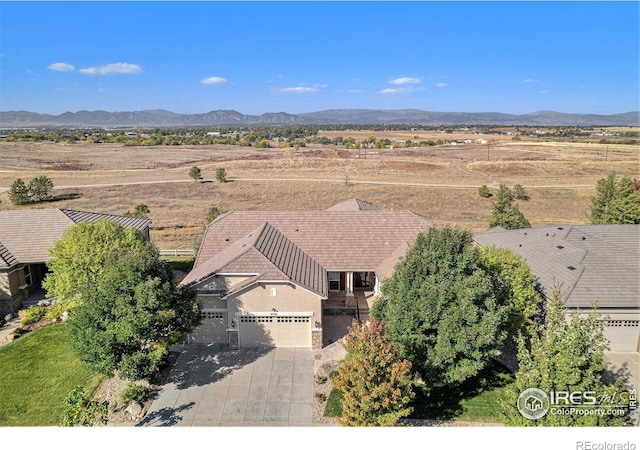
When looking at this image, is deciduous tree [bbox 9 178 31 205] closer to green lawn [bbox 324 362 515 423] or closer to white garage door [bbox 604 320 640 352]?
green lawn [bbox 324 362 515 423]

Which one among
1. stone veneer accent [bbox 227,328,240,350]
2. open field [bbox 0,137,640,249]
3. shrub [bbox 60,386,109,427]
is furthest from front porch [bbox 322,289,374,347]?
open field [bbox 0,137,640,249]

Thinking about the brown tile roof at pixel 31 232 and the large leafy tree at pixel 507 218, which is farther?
the large leafy tree at pixel 507 218

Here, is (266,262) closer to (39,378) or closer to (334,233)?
(334,233)

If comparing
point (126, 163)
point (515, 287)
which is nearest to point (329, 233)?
point (515, 287)

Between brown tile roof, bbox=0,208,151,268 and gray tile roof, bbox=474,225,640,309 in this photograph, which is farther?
brown tile roof, bbox=0,208,151,268

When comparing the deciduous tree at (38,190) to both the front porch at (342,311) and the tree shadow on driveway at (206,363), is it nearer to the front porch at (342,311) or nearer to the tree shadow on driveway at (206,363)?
the tree shadow on driveway at (206,363)

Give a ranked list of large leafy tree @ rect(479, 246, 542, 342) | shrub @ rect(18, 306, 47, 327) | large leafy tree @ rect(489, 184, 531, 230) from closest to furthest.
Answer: large leafy tree @ rect(479, 246, 542, 342)
shrub @ rect(18, 306, 47, 327)
large leafy tree @ rect(489, 184, 531, 230)

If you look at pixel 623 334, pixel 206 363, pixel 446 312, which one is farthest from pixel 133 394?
pixel 623 334
